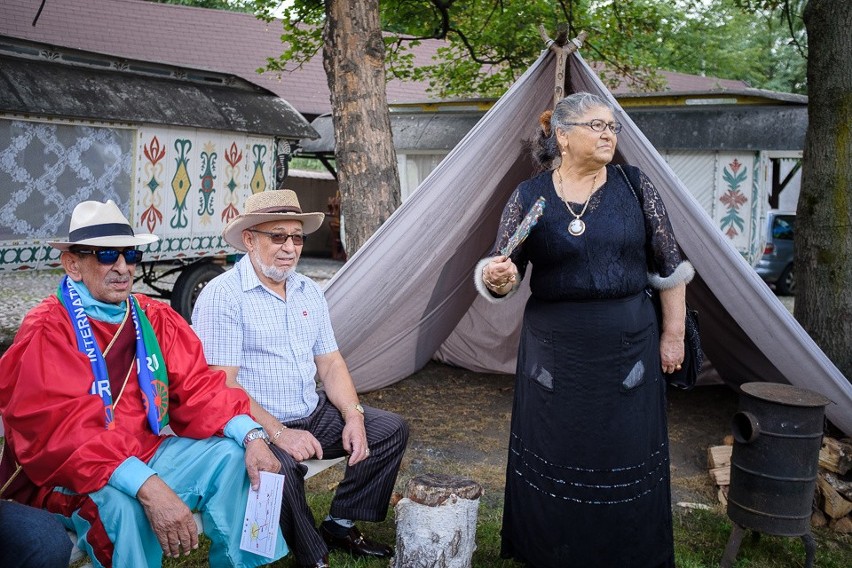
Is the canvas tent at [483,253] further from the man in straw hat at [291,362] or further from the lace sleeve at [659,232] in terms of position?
the man in straw hat at [291,362]

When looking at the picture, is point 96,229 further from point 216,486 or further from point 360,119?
point 360,119

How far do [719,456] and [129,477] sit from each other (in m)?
3.18


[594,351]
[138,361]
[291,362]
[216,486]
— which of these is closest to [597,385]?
[594,351]

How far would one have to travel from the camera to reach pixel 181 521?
259 centimetres

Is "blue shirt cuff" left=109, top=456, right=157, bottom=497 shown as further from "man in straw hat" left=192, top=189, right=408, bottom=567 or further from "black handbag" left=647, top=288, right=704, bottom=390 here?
"black handbag" left=647, top=288, right=704, bottom=390

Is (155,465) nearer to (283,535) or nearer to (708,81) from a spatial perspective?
(283,535)

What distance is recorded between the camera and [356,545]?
138 inches

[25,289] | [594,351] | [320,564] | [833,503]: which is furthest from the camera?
[25,289]

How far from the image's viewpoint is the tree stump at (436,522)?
3.16m

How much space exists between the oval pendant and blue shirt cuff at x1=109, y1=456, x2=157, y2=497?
1636 millimetres

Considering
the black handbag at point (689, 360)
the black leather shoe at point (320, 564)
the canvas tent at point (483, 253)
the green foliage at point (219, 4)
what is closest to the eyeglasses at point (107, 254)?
the black leather shoe at point (320, 564)

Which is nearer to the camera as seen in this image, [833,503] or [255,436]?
[255,436]

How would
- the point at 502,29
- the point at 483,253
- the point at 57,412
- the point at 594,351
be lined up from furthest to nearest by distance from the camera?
the point at 502,29
the point at 483,253
the point at 594,351
the point at 57,412

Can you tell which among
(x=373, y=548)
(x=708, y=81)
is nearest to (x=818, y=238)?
(x=373, y=548)
